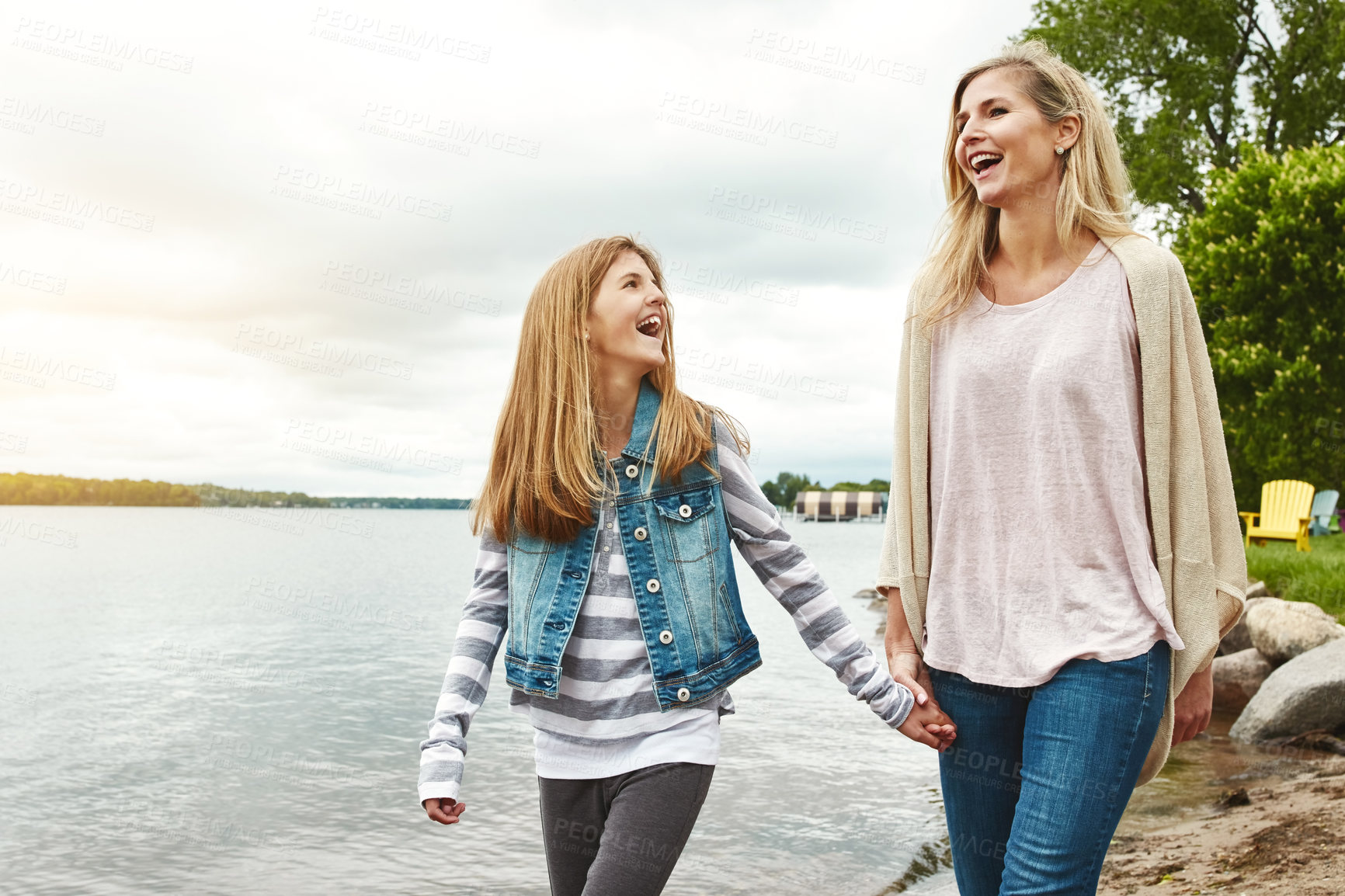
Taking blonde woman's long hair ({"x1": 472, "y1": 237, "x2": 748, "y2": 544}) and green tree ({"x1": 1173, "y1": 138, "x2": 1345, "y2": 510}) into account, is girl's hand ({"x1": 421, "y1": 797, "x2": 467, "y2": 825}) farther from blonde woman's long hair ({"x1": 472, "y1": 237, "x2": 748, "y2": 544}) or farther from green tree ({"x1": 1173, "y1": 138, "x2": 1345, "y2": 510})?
green tree ({"x1": 1173, "y1": 138, "x2": 1345, "y2": 510})

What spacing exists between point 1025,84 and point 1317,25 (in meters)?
28.7

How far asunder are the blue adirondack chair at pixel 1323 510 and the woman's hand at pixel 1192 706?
2044cm

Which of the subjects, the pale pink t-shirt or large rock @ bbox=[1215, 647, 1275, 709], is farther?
large rock @ bbox=[1215, 647, 1275, 709]

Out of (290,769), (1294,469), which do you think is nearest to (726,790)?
(290,769)

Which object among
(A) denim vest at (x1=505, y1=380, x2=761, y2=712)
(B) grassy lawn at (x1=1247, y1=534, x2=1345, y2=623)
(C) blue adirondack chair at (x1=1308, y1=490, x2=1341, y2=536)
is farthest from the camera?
(C) blue adirondack chair at (x1=1308, y1=490, x2=1341, y2=536)

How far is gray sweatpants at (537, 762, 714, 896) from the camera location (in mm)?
2631

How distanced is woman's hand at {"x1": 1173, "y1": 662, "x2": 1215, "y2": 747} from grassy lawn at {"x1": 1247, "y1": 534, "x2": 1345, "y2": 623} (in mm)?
10731

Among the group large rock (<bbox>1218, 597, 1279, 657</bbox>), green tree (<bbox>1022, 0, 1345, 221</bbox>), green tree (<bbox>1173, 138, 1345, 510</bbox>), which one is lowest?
large rock (<bbox>1218, 597, 1279, 657</bbox>)

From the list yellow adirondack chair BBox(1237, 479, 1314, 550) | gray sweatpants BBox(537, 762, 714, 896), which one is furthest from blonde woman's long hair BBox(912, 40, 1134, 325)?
yellow adirondack chair BBox(1237, 479, 1314, 550)

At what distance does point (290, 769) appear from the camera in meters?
11.6

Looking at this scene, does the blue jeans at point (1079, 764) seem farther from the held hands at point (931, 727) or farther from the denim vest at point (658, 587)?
the denim vest at point (658, 587)

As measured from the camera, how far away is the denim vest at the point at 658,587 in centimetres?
283

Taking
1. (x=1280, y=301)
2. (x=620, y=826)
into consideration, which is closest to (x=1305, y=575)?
(x=1280, y=301)

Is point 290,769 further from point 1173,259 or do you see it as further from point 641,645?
point 1173,259
